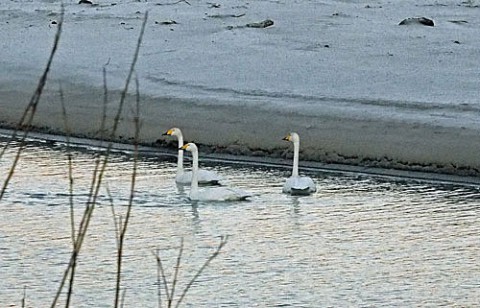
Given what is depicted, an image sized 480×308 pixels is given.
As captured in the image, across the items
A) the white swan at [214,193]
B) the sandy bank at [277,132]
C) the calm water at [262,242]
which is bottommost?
the calm water at [262,242]

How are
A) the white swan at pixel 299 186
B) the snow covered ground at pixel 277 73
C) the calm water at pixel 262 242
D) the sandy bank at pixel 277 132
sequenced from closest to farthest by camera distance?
the calm water at pixel 262 242 → the white swan at pixel 299 186 → the sandy bank at pixel 277 132 → the snow covered ground at pixel 277 73

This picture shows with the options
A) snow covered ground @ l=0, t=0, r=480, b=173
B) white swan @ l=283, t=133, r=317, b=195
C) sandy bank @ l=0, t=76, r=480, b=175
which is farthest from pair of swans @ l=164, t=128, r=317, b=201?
snow covered ground @ l=0, t=0, r=480, b=173

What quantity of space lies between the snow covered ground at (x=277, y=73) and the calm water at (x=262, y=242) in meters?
1.43

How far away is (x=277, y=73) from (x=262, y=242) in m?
7.15

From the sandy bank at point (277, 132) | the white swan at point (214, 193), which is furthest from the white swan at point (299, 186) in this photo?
the sandy bank at point (277, 132)

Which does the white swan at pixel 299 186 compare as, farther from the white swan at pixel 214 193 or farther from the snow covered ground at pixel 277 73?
the snow covered ground at pixel 277 73

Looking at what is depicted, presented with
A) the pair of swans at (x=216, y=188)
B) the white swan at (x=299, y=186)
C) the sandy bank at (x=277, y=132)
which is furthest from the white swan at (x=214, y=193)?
the sandy bank at (x=277, y=132)

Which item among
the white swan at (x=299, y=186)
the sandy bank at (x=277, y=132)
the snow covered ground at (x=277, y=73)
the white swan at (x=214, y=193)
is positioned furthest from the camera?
the snow covered ground at (x=277, y=73)

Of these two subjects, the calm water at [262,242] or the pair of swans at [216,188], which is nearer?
the calm water at [262,242]

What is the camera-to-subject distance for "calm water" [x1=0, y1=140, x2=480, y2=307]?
6848 mm

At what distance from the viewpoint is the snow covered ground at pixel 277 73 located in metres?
12.2

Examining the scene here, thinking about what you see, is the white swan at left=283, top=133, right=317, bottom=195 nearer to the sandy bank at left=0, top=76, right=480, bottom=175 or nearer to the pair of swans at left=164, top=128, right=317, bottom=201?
the pair of swans at left=164, top=128, right=317, bottom=201

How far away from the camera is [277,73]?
49.8 feet

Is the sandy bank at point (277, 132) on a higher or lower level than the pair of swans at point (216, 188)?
higher
